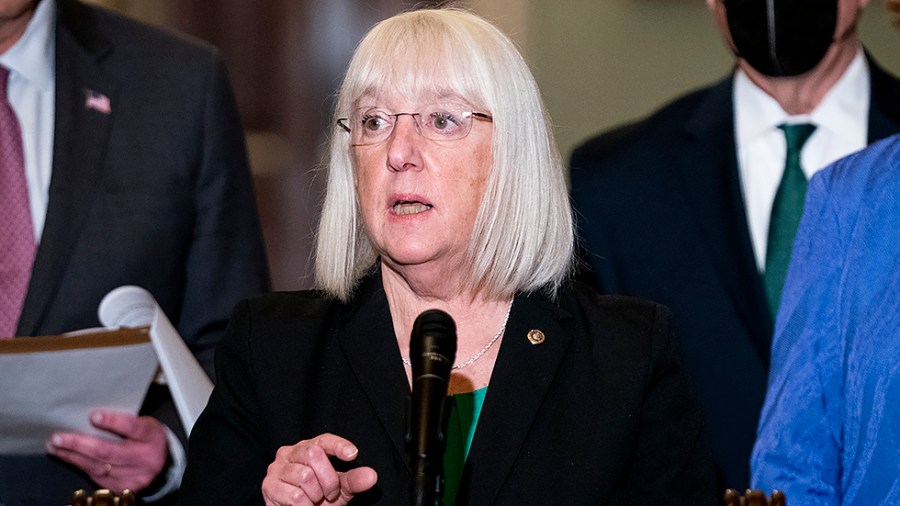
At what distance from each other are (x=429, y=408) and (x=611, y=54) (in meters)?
2.71

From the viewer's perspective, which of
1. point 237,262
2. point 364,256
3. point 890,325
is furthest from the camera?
point 237,262

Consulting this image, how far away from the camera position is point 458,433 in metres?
2.16

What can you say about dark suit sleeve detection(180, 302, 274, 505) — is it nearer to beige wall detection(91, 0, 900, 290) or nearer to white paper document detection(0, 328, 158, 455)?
white paper document detection(0, 328, 158, 455)

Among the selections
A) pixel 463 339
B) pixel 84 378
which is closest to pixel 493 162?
pixel 463 339

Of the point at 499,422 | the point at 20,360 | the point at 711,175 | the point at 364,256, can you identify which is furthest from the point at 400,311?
the point at 711,175

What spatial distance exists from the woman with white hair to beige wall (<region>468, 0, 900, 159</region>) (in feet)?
5.67

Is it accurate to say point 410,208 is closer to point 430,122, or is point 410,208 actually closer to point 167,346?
point 430,122

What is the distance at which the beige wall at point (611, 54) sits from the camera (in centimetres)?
401

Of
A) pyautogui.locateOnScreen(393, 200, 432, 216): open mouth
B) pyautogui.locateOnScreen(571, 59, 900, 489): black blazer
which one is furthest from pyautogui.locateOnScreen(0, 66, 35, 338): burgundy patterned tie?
pyautogui.locateOnScreen(571, 59, 900, 489): black blazer

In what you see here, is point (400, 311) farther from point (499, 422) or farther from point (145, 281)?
point (145, 281)

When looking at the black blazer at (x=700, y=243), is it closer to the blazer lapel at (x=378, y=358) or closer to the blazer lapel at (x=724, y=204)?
the blazer lapel at (x=724, y=204)

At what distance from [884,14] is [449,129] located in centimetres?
216

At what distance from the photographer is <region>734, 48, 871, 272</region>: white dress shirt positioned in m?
3.12

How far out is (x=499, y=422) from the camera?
2.13 metres
